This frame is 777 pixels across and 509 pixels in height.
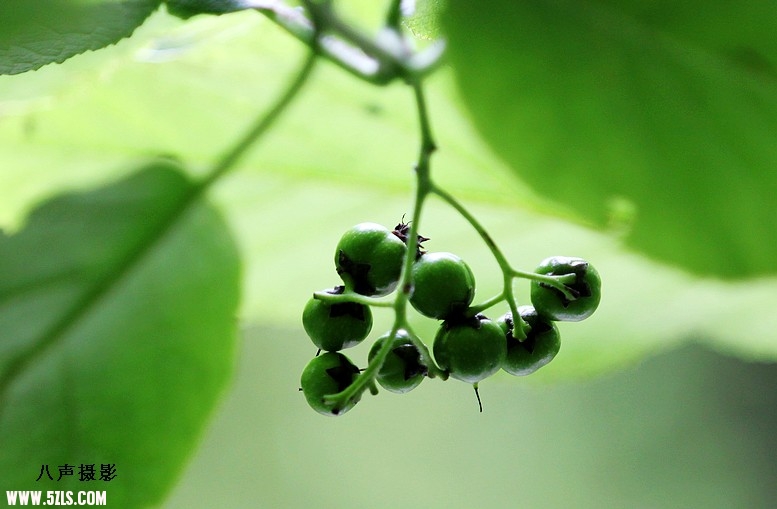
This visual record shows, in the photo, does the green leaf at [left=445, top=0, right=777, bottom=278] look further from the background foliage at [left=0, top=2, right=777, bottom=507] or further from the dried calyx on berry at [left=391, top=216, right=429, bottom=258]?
the dried calyx on berry at [left=391, top=216, right=429, bottom=258]

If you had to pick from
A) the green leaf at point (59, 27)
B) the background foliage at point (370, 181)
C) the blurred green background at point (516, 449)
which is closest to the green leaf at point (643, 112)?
the background foliage at point (370, 181)

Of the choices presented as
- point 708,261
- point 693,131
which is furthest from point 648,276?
point 693,131

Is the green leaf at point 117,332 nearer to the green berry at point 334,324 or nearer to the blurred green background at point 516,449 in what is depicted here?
the green berry at point 334,324

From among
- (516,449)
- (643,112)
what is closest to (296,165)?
(643,112)

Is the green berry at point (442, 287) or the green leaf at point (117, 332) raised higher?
the green berry at point (442, 287)

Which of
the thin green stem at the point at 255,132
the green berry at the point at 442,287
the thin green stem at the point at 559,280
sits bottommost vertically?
the thin green stem at the point at 255,132

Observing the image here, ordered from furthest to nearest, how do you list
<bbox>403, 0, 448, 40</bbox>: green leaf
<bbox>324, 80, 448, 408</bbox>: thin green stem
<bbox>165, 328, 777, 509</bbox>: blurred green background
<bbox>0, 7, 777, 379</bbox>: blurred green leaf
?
<bbox>165, 328, 777, 509</bbox>: blurred green background, <bbox>0, 7, 777, 379</bbox>: blurred green leaf, <bbox>403, 0, 448, 40</bbox>: green leaf, <bbox>324, 80, 448, 408</bbox>: thin green stem

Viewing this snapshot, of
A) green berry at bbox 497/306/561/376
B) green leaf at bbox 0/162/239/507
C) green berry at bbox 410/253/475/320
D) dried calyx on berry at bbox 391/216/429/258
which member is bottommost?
green leaf at bbox 0/162/239/507

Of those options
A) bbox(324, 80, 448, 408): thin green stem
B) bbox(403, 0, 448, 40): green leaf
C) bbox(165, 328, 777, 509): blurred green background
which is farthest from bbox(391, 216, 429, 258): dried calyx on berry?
bbox(165, 328, 777, 509): blurred green background

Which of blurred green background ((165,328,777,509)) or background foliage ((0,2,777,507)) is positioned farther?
blurred green background ((165,328,777,509))

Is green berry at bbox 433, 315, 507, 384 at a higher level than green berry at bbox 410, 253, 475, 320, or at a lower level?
lower
